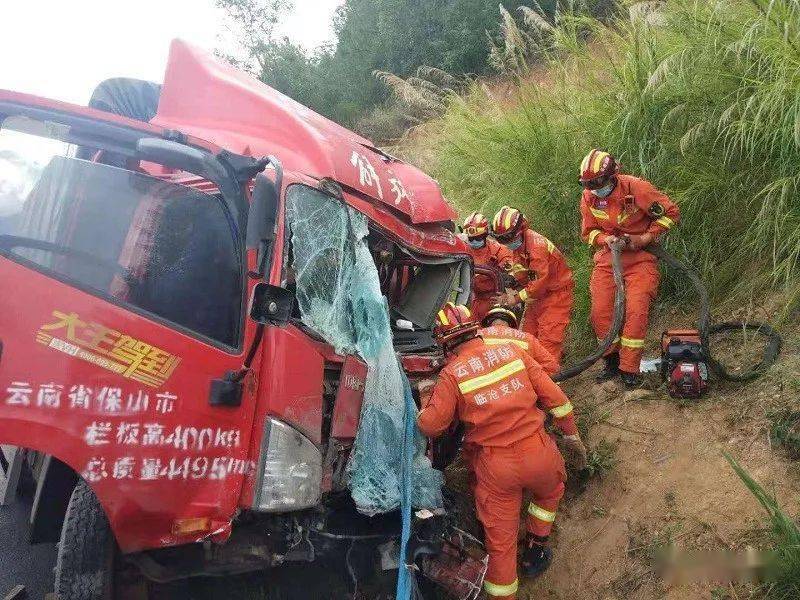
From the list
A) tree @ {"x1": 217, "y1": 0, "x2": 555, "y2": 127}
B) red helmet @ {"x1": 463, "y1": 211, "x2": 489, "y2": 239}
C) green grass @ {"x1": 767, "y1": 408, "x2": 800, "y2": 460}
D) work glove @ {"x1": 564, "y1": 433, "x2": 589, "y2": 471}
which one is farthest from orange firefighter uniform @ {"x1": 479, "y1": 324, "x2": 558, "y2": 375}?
tree @ {"x1": 217, "y1": 0, "x2": 555, "y2": 127}

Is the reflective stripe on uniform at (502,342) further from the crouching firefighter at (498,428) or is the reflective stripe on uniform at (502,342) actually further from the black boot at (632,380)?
the black boot at (632,380)

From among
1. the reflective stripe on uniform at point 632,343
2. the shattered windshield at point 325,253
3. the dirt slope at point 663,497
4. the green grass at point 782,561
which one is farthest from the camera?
the reflective stripe on uniform at point 632,343

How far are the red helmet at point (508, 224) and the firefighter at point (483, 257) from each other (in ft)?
0.96

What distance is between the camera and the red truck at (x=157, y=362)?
2035mm

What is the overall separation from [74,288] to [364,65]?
1457 cm

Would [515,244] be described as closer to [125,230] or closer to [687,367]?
[687,367]

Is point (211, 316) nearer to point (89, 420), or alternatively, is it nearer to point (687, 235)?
point (89, 420)

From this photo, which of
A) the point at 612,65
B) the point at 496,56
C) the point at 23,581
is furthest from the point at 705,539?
the point at 496,56

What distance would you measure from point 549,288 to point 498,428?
7.28ft

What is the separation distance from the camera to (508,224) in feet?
15.9

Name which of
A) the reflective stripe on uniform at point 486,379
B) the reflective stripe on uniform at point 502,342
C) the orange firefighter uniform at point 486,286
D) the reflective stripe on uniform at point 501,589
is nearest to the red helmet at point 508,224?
the orange firefighter uniform at point 486,286

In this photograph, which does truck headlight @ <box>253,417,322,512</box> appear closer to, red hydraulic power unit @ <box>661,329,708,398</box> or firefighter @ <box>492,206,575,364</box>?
red hydraulic power unit @ <box>661,329,708,398</box>

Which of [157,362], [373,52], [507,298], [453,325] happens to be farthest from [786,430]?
[373,52]

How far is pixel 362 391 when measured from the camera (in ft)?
8.99
